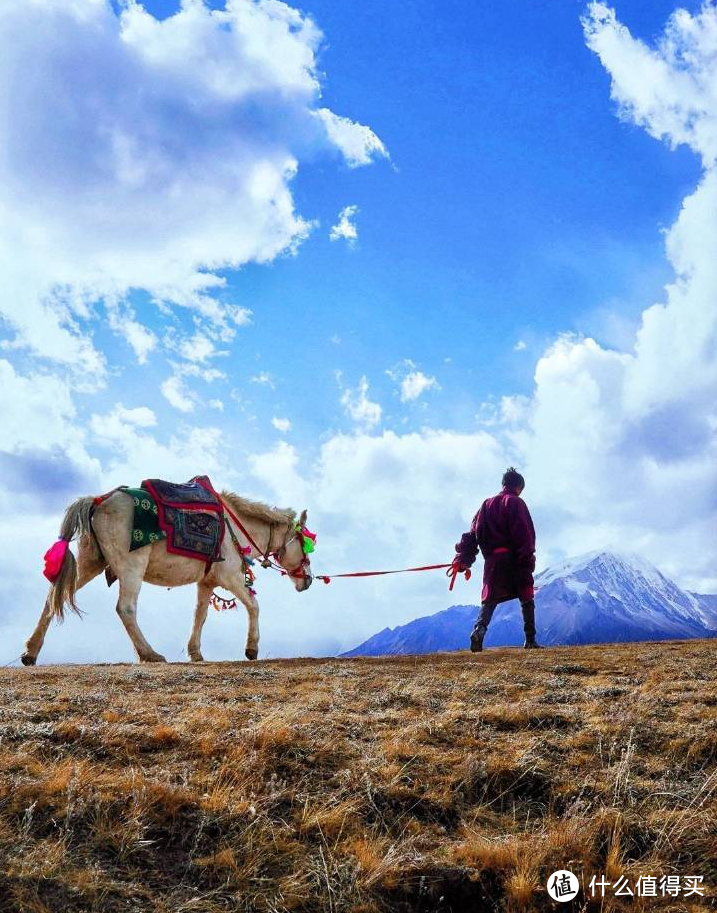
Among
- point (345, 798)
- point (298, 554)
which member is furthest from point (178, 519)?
point (345, 798)

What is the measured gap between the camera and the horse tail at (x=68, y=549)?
1171 centimetres

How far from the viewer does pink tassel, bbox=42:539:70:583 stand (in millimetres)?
11688

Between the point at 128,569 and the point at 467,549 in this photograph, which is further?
the point at 467,549

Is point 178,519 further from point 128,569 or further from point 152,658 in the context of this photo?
point 152,658

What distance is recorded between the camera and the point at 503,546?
43.7 ft

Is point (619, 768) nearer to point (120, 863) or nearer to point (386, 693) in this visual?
point (386, 693)

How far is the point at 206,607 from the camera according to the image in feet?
45.8

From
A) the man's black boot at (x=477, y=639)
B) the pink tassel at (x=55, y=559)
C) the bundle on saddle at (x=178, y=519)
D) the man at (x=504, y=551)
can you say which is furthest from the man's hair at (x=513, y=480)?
the pink tassel at (x=55, y=559)

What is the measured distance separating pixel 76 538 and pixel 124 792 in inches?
333

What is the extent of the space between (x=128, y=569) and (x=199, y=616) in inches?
91.8

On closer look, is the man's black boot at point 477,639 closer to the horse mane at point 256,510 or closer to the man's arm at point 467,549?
the man's arm at point 467,549

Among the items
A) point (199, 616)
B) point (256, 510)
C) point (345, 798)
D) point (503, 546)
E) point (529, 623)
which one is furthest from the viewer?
point (256, 510)

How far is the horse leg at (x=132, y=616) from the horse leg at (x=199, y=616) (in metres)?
1.87

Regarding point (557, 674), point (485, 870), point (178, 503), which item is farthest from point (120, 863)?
point (178, 503)
